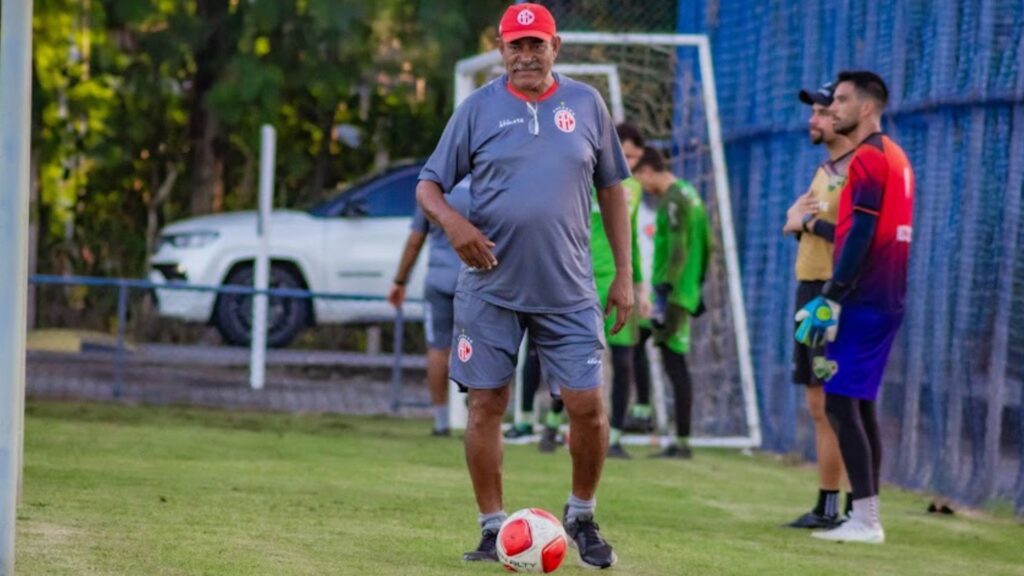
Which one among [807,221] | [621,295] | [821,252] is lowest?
[621,295]

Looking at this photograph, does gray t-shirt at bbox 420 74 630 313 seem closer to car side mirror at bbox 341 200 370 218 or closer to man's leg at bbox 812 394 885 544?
man's leg at bbox 812 394 885 544

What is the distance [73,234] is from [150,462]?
13242 millimetres

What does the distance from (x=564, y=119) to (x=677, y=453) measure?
21.7 feet

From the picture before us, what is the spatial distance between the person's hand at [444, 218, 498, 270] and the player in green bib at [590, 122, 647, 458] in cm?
513

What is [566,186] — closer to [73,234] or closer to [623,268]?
[623,268]

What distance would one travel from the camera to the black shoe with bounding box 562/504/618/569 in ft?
25.6

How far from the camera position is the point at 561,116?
773 centimetres

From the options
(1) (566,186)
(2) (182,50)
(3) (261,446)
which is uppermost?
(2) (182,50)

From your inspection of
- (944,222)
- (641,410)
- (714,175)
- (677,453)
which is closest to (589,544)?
(944,222)

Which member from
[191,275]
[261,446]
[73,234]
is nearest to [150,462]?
[261,446]

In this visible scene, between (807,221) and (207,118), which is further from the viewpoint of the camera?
(207,118)

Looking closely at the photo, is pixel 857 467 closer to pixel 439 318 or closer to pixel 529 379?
pixel 439 318

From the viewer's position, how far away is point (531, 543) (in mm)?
7438

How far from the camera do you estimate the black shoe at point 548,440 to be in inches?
544
